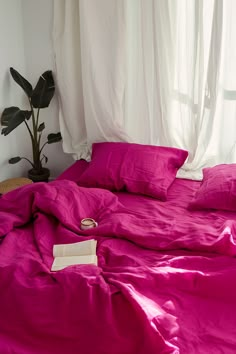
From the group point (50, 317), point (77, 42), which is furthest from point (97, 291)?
point (77, 42)

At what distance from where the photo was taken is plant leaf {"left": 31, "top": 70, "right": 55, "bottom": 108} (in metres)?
2.70

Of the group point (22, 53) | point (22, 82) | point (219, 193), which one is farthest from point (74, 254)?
point (22, 53)

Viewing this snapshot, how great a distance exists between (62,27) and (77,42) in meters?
0.15

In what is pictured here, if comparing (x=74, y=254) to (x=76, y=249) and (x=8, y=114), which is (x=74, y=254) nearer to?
(x=76, y=249)

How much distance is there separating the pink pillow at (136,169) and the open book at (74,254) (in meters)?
0.69

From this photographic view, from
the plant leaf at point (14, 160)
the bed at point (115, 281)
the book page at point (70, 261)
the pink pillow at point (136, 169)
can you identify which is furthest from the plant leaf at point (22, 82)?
the book page at point (70, 261)

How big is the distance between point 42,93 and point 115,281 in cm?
178

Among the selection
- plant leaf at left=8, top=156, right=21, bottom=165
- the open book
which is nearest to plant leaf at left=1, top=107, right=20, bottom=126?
plant leaf at left=8, top=156, right=21, bottom=165

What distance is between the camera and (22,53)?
9.32 ft

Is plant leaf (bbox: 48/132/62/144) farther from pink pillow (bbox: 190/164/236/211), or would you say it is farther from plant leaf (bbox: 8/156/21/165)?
pink pillow (bbox: 190/164/236/211)

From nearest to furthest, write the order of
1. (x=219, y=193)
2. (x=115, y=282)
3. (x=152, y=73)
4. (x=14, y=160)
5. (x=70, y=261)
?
(x=115, y=282) < (x=70, y=261) < (x=219, y=193) < (x=152, y=73) < (x=14, y=160)

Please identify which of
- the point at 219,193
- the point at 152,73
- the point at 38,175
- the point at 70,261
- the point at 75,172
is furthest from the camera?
the point at 38,175

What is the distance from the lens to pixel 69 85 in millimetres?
2738

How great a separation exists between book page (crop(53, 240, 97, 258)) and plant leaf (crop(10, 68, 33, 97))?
148cm
